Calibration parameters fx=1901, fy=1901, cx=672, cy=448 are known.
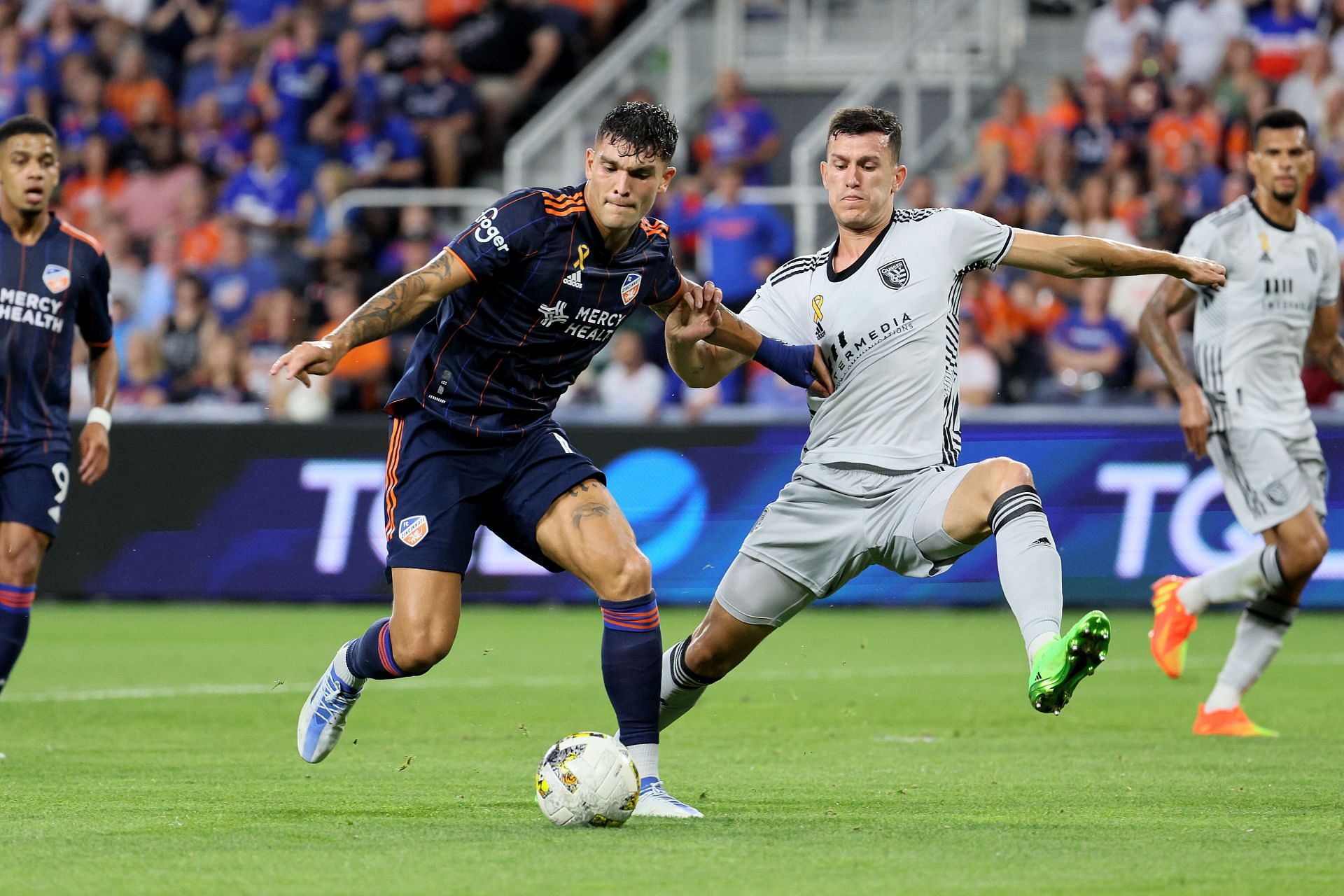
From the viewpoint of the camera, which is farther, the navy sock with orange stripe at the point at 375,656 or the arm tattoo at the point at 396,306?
the navy sock with orange stripe at the point at 375,656

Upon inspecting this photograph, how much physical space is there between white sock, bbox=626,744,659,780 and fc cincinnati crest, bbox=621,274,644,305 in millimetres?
1519

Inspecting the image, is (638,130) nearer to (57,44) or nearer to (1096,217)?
(1096,217)

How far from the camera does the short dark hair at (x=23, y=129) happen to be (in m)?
7.86

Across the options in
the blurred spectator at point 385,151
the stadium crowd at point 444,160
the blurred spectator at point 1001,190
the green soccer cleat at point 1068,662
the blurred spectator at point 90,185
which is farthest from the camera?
the blurred spectator at point 90,185

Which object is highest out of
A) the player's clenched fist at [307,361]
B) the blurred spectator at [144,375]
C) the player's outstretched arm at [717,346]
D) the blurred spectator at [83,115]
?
the player's clenched fist at [307,361]

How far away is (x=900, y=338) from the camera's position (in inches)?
268

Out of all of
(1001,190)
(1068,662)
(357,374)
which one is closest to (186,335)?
(357,374)

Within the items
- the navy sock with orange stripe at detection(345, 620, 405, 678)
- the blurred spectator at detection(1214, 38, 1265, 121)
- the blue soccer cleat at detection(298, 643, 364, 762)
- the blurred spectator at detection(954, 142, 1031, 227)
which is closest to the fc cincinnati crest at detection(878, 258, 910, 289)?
the navy sock with orange stripe at detection(345, 620, 405, 678)

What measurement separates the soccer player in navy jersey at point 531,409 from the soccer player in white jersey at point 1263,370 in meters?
3.05

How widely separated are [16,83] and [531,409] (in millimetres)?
17379

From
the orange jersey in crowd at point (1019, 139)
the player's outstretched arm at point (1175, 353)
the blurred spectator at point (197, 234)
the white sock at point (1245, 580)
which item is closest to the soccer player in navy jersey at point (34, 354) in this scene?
the player's outstretched arm at point (1175, 353)

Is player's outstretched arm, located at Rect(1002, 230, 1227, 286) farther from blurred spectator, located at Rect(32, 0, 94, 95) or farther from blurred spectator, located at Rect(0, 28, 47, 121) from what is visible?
blurred spectator, located at Rect(32, 0, 94, 95)

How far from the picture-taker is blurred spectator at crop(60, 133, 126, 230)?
67.9ft

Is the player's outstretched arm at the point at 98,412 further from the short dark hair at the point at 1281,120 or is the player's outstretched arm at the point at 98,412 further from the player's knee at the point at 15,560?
the short dark hair at the point at 1281,120
